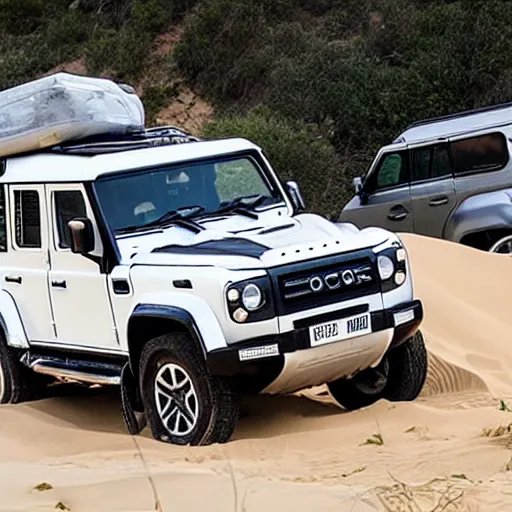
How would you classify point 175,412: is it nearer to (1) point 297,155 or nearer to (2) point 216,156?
(2) point 216,156

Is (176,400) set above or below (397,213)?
above

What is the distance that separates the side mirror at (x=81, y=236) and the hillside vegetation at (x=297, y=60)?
12.7 metres

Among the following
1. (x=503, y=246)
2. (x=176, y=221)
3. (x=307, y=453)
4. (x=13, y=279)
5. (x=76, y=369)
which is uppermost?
(x=176, y=221)

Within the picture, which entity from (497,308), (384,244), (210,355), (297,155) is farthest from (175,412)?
(297,155)

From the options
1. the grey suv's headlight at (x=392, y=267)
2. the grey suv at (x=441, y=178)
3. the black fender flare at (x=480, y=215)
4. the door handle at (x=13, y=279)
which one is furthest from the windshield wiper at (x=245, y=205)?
the grey suv at (x=441, y=178)

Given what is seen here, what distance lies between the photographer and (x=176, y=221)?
7805 mm

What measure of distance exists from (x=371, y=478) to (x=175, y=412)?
1915 mm

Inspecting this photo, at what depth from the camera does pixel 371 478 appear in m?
5.42

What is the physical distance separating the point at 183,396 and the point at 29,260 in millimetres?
2030

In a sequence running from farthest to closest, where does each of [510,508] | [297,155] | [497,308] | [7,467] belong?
[297,155] < [497,308] < [7,467] < [510,508]

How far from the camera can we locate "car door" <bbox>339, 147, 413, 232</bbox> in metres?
14.5

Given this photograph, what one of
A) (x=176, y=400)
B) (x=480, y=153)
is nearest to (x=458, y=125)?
(x=480, y=153)

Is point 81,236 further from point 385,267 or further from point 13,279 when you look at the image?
point 385,267

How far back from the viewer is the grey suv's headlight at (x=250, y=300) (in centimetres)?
655
